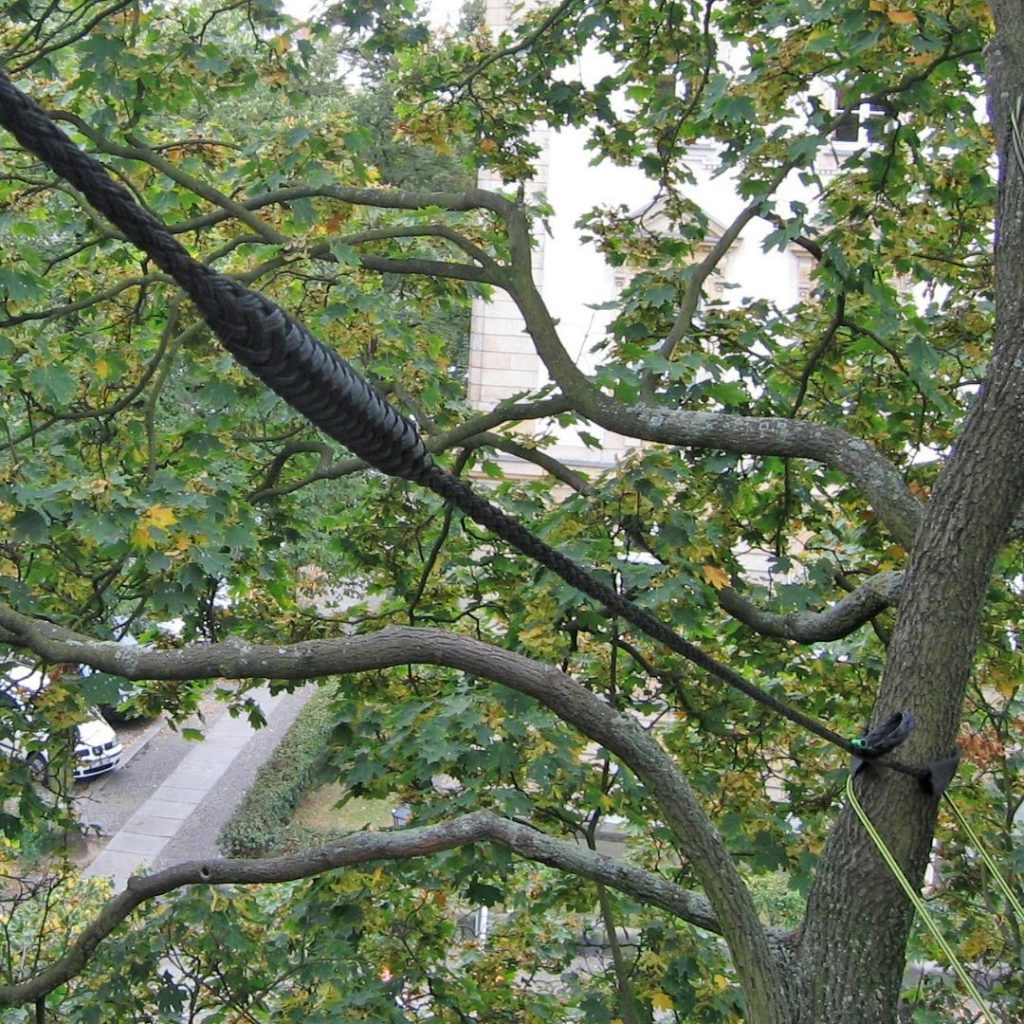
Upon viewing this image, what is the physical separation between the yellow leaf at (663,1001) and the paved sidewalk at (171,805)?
8.05m

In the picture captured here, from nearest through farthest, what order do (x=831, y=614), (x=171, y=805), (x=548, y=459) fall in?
(x=831, y=614) < (x=548, y=459) < (x=171, y=805)

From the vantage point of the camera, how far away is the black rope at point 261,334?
1121 mm

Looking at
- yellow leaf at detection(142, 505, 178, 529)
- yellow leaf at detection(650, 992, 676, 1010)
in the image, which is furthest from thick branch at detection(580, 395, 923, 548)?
yellow leaf at detection(650, 992, 676, 1010)

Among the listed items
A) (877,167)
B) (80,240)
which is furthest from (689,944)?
(80,240)

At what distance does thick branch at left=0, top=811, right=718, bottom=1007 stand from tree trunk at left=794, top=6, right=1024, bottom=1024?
40 cm

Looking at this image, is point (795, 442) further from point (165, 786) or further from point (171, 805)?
point (165, 786)

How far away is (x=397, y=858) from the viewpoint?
11.9ft

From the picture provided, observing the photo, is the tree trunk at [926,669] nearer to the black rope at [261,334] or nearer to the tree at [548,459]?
the tree at [548,459]

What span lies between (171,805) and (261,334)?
50.8 feet

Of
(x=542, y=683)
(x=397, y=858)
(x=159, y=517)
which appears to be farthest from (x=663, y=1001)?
(x=159, y=517)

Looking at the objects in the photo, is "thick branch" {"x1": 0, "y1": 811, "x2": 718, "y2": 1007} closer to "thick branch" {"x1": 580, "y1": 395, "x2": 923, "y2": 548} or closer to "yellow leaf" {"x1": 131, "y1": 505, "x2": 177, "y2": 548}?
"yellow leaf" {"x1": 131, "y1": 505, "x2": 177, "y2": 548}

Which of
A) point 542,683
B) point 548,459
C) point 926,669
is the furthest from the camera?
point 548,459

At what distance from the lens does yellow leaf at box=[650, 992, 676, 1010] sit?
4.73 metres

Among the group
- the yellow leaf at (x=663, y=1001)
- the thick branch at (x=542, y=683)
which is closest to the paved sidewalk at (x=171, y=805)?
the yellow leaf at (x=663, y=1001)
